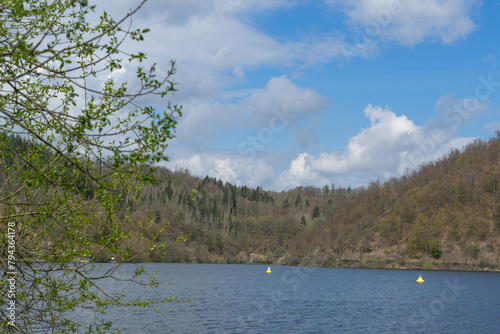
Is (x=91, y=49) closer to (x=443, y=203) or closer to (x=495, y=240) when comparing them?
(x=495, y=240)

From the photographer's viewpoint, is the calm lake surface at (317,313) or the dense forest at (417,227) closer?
the calm lake surface at (317,313)

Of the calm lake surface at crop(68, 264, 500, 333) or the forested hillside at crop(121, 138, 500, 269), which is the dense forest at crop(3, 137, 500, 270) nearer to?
the forested hillside at crop(121, 138, 500, 269)

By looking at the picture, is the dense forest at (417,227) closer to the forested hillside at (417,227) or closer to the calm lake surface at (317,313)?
the forested hillside at (417,227)

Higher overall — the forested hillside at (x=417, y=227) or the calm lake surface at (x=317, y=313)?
the forested hillside at (x=417, y=227)

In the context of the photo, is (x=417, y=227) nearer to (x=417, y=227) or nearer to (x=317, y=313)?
(x=417, y=227)

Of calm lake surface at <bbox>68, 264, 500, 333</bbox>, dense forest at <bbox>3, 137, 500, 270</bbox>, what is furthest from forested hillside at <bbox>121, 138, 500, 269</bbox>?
calm lake surface at <bbox>68, 264, 500, 333</bbox>

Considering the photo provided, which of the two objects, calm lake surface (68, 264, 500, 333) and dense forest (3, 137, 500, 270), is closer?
calm lake surface (68, 264, 500, 333)

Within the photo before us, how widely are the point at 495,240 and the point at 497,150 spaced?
69.1 meters

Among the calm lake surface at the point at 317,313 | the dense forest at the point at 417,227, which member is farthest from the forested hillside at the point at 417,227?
the calm lake surface at the point at 317,313

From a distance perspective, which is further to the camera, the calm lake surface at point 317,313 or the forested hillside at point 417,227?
the forested hillside at point 417,227

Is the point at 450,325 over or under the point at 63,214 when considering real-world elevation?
under

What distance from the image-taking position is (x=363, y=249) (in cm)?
16212

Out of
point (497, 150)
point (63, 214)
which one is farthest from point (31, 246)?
point (497, 150)

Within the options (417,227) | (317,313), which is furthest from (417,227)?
(317,313)
